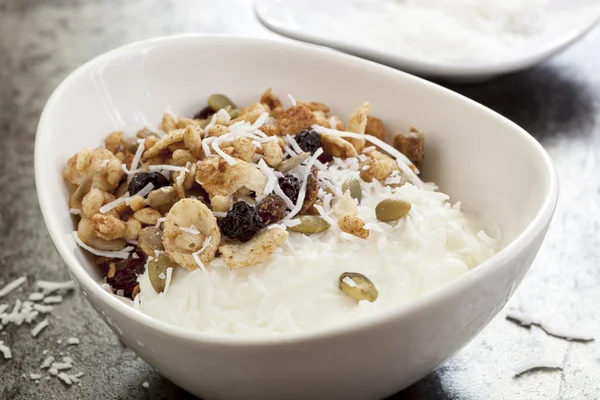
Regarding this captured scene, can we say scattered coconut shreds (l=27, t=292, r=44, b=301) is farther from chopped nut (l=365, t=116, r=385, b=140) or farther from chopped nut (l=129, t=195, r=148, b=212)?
chopped nut (l=365, t=116, r=385, b=140)

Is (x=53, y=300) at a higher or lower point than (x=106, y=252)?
lower

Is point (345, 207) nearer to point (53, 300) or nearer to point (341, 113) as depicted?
point (341, 113)

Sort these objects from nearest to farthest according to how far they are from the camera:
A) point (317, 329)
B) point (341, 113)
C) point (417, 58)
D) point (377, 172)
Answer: point (317, 329) → point (377, 172) → point (341, 113) → point (417, 58)

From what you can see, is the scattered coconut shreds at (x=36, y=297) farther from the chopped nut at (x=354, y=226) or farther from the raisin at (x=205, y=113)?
the chopped nut at (x=354, y=226)

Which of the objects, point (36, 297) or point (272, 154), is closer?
point (272, 154)

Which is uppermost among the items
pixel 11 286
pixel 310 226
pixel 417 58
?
pixel 310 226

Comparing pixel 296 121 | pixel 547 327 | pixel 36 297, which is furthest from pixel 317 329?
pixel 36 297

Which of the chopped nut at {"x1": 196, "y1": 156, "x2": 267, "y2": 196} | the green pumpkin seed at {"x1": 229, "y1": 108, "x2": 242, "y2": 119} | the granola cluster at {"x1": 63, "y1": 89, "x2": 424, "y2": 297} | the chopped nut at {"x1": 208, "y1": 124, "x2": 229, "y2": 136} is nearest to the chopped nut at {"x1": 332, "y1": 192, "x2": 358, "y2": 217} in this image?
the granola cluster at {"x1": 63, "y1": 89, "x2": 424, "y2": 297}
